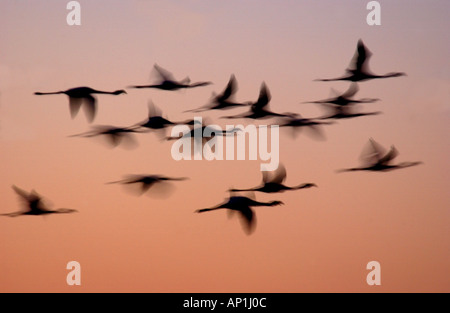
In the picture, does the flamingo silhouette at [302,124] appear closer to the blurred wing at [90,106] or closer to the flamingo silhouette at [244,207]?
the flamingo silhouette at [244,207]

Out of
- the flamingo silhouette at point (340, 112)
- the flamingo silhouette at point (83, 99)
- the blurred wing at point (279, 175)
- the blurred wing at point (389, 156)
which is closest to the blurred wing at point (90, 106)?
the flamingo silhouette at point (83, 99)

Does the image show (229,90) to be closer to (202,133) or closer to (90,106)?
(202,133)

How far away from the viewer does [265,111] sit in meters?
1.84

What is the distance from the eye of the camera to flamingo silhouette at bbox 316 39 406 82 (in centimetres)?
181

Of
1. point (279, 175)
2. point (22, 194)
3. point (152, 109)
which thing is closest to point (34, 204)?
point (22, 194)

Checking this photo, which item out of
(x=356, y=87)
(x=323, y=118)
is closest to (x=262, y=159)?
(x=323, y=118)

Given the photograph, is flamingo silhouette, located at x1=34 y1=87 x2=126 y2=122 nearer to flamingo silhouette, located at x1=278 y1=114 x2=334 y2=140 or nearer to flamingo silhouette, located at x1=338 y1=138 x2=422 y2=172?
flamingo silhouette, located at x1=278 y1=114 x2=334 y2=140

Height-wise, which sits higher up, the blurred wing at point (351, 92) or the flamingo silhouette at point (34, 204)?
the blurred wing at point (351, 92)

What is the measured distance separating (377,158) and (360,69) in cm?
36

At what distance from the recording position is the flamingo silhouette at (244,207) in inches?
71.2

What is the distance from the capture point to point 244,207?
71.4 inches

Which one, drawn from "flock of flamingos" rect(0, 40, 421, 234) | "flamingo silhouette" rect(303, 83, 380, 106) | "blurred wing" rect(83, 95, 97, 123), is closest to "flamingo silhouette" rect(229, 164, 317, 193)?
"flock of flamingos" rect(0, 40, 421, 234)

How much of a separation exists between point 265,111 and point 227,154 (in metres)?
0.23
